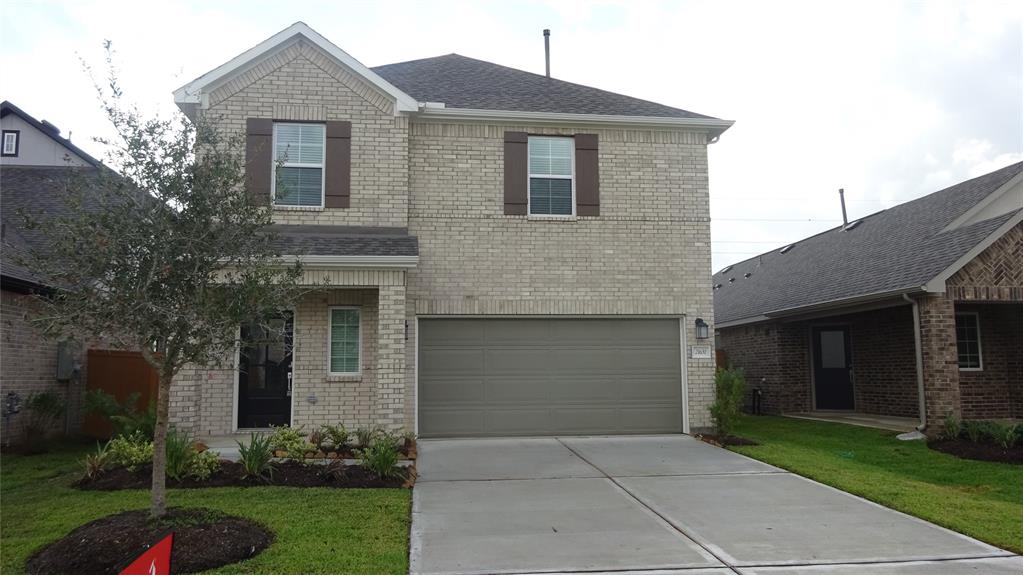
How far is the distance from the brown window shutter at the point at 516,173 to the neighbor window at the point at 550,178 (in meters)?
0.15

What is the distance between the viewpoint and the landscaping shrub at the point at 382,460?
8.35 m

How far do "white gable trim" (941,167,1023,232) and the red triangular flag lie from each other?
15.2m

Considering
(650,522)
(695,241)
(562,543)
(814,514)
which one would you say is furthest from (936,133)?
(562,543)

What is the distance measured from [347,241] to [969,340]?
1258 centimetres

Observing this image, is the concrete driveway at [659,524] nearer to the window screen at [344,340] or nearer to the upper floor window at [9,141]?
the window screen at [344,340]

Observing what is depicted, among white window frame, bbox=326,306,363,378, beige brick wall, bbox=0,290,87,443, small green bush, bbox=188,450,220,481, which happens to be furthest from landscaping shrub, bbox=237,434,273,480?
beige brick wall, bbox=0,290,87,443

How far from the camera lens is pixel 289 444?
29.1ft

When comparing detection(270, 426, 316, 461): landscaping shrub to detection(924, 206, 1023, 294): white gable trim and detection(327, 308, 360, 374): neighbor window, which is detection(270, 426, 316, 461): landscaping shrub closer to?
detection(327, 308, 360, 374): neighbor window

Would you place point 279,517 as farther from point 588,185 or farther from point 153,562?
point 588,185

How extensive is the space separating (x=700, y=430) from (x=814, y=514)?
205 inches

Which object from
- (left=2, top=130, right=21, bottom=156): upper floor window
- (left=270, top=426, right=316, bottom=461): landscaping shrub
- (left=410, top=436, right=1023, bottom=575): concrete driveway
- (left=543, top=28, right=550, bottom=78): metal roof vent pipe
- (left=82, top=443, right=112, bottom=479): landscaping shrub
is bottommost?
(left=410, top=436, right=1023, bottom=575): concrete driveway

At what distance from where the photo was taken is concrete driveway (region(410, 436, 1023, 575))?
18.2 feet

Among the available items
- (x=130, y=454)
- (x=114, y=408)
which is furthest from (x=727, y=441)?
(x=114, y=408)

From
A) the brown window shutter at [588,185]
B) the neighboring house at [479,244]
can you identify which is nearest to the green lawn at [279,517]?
the neighboring house at [479,244]
